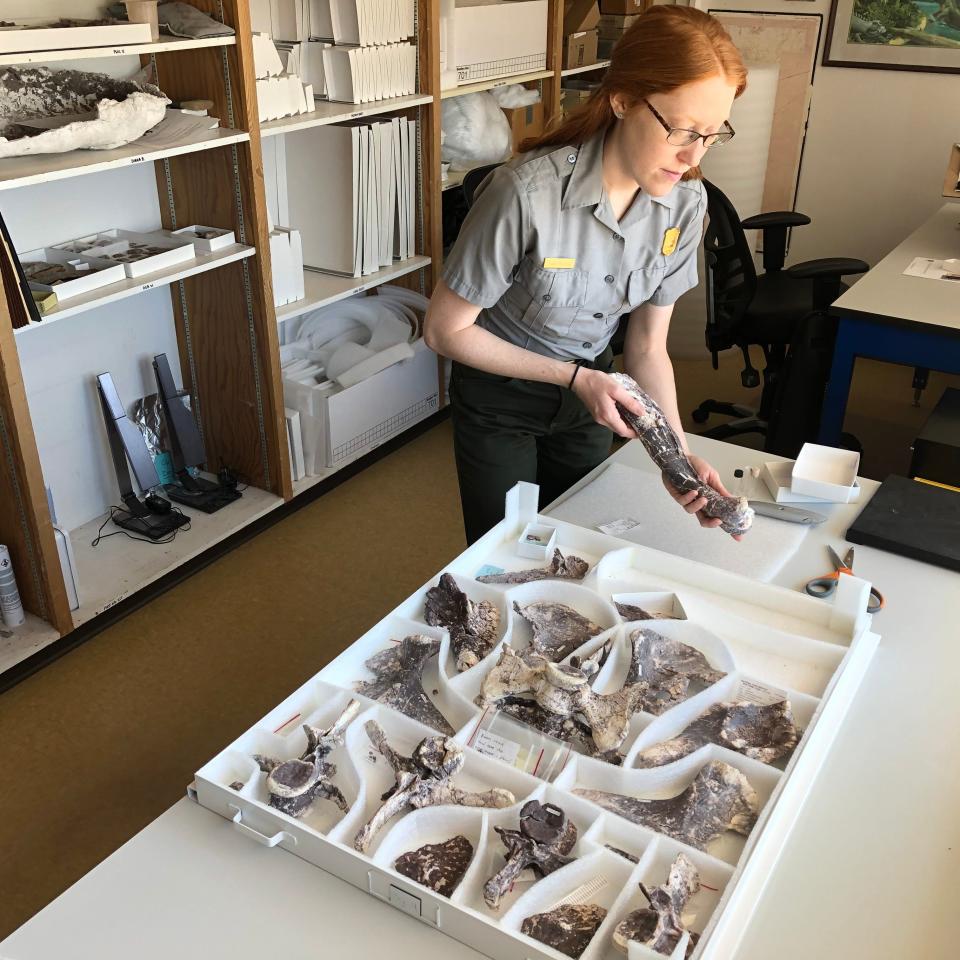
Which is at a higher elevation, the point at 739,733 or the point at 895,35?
the point at 895,35

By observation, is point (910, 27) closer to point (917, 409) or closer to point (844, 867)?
point (917, 409)

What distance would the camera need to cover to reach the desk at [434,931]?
93 cm

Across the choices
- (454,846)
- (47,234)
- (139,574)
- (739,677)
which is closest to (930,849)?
(739,677)

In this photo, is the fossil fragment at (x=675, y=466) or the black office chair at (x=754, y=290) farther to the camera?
the black office chair at (x=754, y=290)

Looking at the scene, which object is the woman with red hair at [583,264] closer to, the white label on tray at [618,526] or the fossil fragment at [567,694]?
the white label on tray at [618,526]

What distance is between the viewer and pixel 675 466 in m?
1.49

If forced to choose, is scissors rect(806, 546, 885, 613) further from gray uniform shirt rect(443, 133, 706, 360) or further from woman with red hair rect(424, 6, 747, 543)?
gray uniform shirt rect(443, 133, 706, 360)

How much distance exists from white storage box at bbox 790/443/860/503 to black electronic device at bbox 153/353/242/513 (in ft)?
6.04

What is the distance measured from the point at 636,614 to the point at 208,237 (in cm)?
184

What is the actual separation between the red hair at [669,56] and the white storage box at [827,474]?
655 millimetres

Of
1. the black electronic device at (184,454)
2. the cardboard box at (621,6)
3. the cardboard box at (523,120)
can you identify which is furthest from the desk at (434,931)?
the cardboard box at (621,6)

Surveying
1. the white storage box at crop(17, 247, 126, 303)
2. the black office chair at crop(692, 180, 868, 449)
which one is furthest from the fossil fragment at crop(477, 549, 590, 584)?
the black office chair at crop(692, 180, 868, 449)

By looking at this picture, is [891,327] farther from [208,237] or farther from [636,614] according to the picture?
[208,237]

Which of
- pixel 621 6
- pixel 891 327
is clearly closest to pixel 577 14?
pixel 621 6
